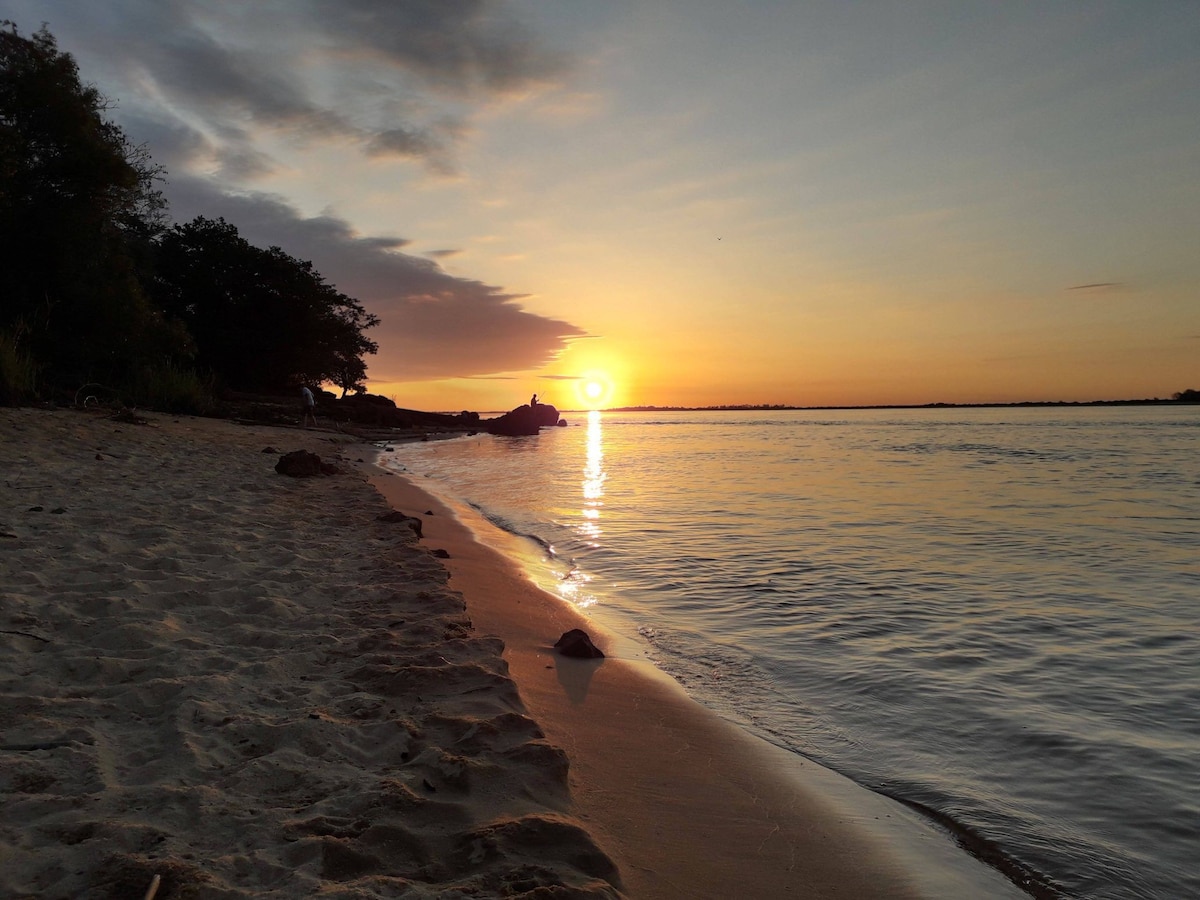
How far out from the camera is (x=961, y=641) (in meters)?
5.35

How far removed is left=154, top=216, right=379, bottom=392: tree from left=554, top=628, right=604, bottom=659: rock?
38.5 m

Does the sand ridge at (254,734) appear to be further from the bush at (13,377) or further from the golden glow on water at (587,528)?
the bush at (13,377)

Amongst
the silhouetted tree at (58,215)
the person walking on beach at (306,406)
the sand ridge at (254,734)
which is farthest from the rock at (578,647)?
the person walking on beach at (306,406)

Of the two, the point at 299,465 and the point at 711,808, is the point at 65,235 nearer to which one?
the point at 299,465

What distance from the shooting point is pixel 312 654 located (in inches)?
149

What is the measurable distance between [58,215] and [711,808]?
2063 centimetres

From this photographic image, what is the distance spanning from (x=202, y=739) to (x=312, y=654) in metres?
1.09

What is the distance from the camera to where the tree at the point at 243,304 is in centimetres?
3747

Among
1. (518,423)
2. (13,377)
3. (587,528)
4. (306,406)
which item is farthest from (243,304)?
(587,528)

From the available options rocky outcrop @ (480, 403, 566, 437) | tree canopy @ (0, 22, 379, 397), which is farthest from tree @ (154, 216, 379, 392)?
tree canopy @ (0, 22, 379, 397)

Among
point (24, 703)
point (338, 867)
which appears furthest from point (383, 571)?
point (338, 867)

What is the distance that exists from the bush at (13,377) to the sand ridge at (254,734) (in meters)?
7.69

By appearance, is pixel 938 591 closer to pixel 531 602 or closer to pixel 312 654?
pixel 531 602

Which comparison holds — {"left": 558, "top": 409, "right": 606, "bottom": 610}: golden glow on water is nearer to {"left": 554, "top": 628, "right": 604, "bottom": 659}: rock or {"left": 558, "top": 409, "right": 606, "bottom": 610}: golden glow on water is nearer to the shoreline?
{"left": 554, "top": 628, "right": 604, "bottom": 659}: rock
